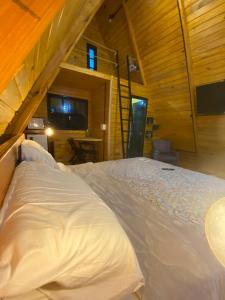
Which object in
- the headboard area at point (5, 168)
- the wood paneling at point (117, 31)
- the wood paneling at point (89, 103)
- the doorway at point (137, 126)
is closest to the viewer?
the headboard area at point (5, 168)

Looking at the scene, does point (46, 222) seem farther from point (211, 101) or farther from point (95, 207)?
point (211, 101)

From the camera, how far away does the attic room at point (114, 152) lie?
0.51 m

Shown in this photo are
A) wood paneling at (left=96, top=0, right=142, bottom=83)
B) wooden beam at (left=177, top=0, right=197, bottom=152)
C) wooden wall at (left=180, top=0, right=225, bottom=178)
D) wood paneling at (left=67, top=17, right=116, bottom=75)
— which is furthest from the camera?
wood paneling at (left=67, top=17, right=116, bottom=75)

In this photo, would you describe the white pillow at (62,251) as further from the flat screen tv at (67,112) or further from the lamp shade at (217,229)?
the flat screen tv at (67,112)

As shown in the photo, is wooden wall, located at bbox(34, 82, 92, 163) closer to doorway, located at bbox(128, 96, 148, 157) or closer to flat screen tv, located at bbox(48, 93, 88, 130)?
flat screen tv, located at bbox(48, 93, 88, 130)

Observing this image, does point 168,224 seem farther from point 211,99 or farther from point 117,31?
point 117,31

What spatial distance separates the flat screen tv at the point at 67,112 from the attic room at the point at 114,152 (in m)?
0.03

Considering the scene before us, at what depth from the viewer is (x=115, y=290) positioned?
22.9 inches

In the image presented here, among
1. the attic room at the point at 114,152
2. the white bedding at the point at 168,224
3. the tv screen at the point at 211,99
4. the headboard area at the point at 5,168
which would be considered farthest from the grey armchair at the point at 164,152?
the headboard area at the point at 5,168

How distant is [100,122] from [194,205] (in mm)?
3585

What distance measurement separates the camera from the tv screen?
3.14m

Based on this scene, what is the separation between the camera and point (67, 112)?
466 cm

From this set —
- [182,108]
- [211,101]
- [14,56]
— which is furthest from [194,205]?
[182,108]

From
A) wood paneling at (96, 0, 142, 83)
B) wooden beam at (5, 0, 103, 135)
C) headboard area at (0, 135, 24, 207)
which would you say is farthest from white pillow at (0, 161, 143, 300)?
wood paneling at (96, 0, 142, 83)
